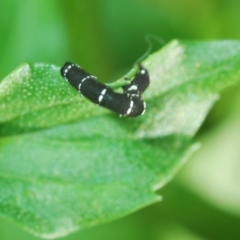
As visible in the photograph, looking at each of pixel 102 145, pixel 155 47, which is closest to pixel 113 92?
pixel 102 145

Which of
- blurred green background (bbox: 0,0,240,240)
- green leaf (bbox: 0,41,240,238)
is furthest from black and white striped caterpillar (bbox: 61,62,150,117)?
blurred green background (bbox: 0,0,240,240)

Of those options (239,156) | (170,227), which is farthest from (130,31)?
(170,227)

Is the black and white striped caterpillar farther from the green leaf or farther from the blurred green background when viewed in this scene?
the blurred green background

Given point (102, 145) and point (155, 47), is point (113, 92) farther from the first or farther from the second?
point (155, 47)

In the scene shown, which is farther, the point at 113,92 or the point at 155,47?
the point at 155,47

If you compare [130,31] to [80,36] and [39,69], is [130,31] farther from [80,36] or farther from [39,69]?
[39,69]

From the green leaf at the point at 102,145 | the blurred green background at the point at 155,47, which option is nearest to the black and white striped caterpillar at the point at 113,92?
the green leaf at the point at 102,145
